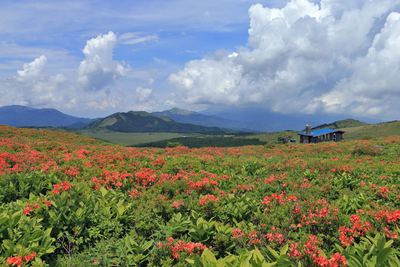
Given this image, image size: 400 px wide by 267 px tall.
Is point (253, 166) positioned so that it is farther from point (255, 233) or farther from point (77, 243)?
point (77, 243)

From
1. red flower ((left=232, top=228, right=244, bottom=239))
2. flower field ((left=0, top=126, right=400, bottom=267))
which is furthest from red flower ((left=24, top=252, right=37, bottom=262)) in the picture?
red flower ((left=232, top=228, right=244, bottom=239))

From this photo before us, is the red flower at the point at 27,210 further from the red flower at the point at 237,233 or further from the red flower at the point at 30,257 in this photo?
the red flower at the point at 237,233

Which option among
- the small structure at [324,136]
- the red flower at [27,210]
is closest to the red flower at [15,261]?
the red flower at [27,210]

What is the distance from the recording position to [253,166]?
661 inches

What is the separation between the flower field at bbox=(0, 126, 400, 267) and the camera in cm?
665

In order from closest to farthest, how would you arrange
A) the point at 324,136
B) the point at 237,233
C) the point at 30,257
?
the point at 30,257 < the point at 237,233 < the point at 324,136

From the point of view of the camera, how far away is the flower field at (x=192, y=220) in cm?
665

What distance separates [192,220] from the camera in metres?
8.78

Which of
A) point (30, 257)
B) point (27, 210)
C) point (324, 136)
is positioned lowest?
point (30, 257)

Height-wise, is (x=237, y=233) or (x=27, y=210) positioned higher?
(x=27, y=210)

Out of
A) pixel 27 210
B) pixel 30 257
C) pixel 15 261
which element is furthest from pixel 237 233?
pixel 27 210

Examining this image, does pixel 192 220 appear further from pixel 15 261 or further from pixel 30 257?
pixel 15 261

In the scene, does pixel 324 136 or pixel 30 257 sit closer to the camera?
pixel 30 257

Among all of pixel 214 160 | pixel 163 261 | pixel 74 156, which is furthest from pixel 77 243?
pixel 214 160
